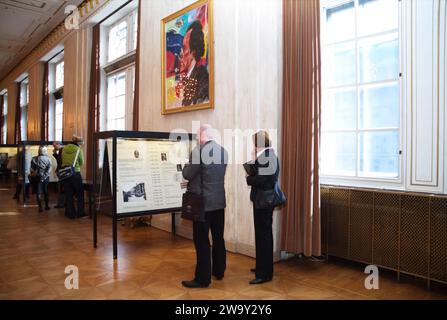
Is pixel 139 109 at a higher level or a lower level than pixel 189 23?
lower

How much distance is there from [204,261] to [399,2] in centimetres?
328

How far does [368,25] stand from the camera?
393cm

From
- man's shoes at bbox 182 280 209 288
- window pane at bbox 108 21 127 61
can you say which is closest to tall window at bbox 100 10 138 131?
window pane at bbox 108 21 127 61

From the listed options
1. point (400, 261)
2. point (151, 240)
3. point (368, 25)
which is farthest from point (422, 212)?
point (151, 240)

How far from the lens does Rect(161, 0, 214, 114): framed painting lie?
506cm

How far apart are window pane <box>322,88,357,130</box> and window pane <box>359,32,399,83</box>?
26cm

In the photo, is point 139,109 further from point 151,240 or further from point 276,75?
point 276,75

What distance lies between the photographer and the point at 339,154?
166 inches

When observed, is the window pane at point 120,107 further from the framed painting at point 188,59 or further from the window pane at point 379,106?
the window pane at point 379,106

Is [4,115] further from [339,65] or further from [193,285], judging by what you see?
[339,65]

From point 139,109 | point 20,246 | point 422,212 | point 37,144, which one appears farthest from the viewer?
point 37,144
